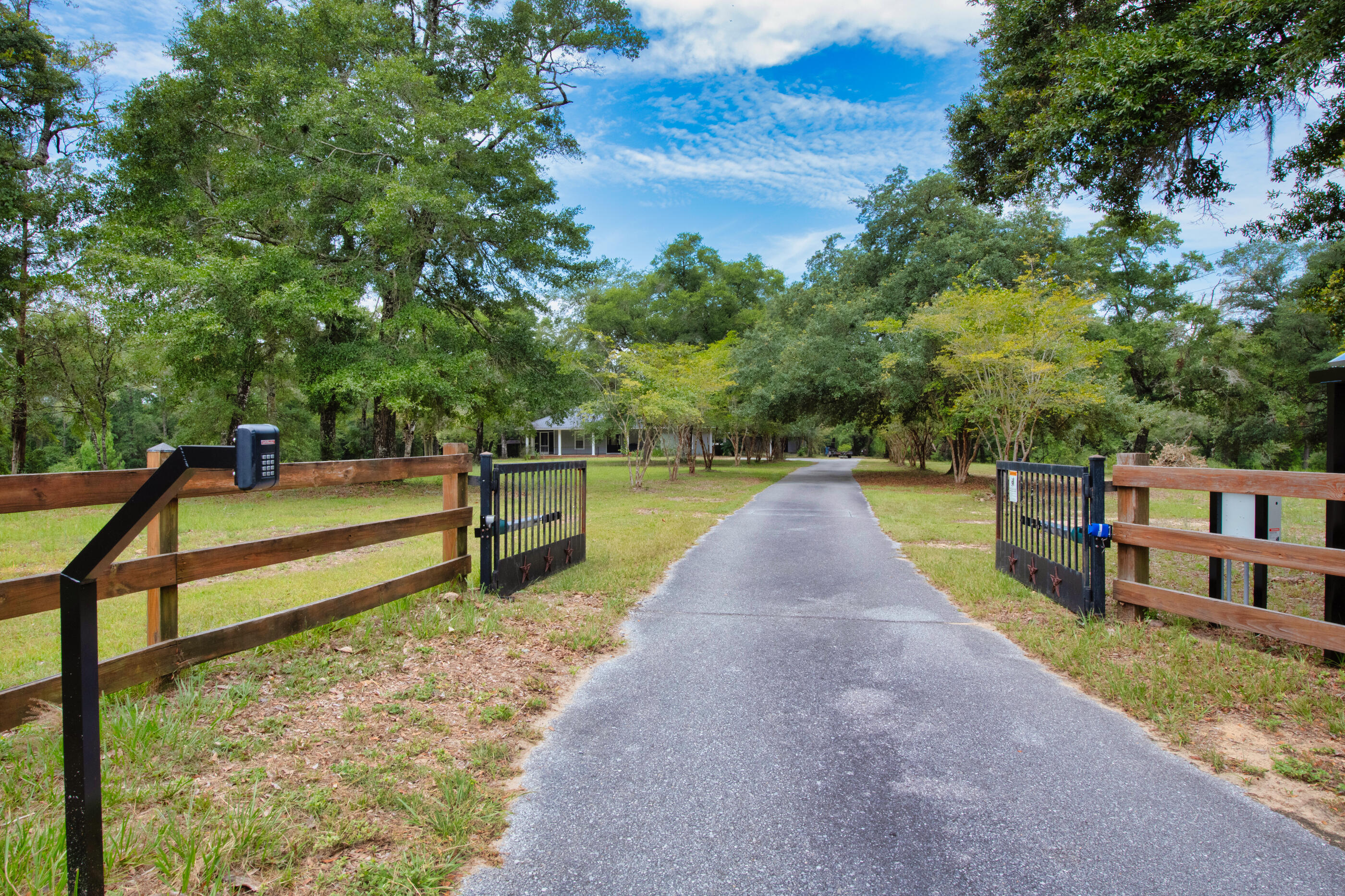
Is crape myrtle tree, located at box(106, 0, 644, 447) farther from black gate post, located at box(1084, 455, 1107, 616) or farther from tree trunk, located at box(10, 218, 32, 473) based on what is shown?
black gate post, located at box(1084, 455, 1107, 616)

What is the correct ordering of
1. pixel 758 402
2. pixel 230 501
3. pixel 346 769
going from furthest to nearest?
pixel 758 402
pixel 230 501
pixel 346 769

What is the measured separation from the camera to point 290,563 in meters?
8.39

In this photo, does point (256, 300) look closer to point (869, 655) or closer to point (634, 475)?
point (634, 475)

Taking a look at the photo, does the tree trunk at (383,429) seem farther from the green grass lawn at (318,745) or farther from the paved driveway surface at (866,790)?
the paved driveway surface at (866,790)

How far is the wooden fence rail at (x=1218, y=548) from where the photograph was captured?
3.70m

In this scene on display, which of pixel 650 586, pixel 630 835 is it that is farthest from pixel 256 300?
pixel 630 835

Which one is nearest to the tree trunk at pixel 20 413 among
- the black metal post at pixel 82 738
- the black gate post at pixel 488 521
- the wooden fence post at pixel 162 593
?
the black gate post at pixel 488 521

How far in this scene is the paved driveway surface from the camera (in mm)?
2111

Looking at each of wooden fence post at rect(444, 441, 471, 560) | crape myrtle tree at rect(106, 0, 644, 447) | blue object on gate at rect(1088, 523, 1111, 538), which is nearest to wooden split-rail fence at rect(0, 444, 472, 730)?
wooden fence post at rect(444, 441, 471, 560)

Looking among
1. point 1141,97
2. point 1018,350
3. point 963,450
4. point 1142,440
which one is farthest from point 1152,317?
point 1141,97

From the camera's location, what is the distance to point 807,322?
26469 millimetres

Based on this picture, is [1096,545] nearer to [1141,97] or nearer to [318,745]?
[1141,97]

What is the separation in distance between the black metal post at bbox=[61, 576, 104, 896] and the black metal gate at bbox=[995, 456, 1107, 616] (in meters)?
5.33

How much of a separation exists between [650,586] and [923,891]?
4.50 metres
